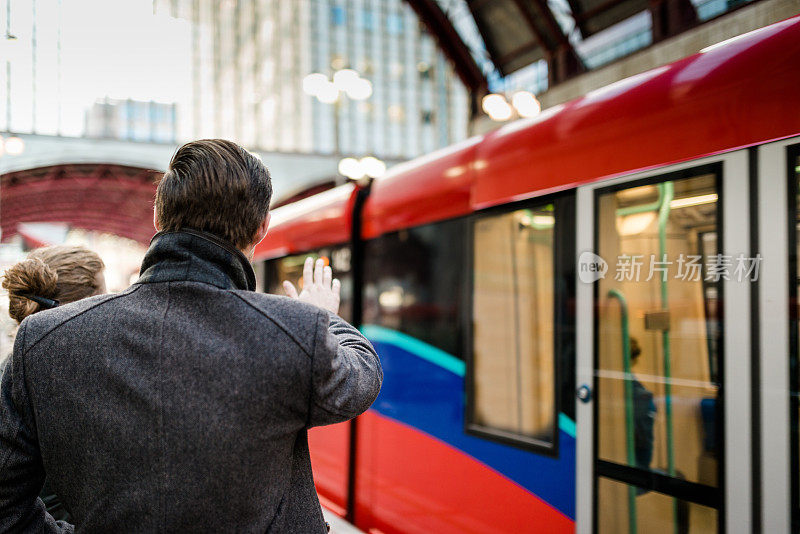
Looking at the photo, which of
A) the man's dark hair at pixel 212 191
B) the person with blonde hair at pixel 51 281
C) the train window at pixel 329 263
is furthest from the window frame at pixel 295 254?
the man's dark hair at pixel 212 191

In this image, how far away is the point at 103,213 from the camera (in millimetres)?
28016

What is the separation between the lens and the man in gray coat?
1.18 m

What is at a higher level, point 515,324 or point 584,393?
point 515,324

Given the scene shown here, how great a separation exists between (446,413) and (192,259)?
2840mm

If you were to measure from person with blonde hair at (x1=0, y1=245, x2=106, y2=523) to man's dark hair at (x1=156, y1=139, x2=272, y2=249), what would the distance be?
104 centimetres

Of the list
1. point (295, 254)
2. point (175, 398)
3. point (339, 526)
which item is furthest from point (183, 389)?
point (295, 254)

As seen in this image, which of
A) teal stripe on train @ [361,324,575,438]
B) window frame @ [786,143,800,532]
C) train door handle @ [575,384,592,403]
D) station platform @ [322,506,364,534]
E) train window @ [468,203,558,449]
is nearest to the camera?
window frame @ [786,143,800,532]

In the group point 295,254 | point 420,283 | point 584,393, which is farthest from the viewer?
point 295,254

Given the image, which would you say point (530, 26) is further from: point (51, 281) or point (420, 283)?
point (51, 281)

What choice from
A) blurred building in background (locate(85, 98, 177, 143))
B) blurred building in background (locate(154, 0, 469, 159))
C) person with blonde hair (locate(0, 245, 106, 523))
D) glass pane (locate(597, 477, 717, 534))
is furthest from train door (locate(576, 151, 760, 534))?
blurred building in background (locate(85, 98, 177, 143))

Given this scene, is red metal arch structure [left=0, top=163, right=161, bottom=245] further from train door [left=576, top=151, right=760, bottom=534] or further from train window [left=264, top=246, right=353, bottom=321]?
train door [left=576, top=151, right=760, bottom=534]

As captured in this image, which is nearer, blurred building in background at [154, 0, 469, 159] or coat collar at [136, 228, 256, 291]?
coat collar at [136, 228, 256, 291]

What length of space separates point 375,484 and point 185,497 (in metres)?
3.59

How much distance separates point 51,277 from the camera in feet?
6.91
